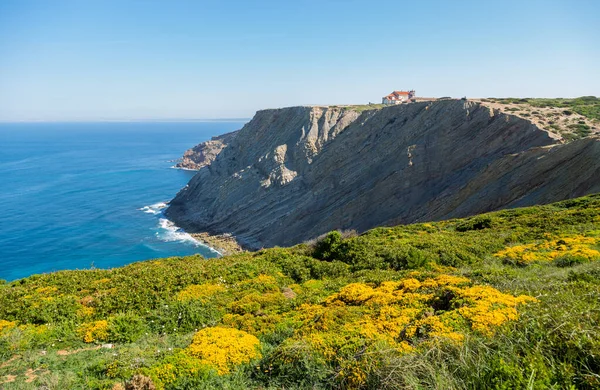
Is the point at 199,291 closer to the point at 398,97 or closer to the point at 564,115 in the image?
the point at 564,115

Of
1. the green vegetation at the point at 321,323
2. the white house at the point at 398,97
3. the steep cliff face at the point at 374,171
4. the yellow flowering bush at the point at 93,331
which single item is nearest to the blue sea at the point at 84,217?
the steep cliff face at the point at 374,171

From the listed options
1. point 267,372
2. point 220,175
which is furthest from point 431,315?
point 220,175

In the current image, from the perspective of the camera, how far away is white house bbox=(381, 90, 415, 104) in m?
114

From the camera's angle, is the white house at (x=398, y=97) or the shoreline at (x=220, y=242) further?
the white house at (x=398, y=97)

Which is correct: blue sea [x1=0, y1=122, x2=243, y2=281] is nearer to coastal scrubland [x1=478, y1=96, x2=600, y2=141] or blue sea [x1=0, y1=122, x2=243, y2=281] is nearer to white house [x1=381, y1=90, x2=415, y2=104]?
coastal scrubland [x1=478, y1=96, x2=600, y2=141]

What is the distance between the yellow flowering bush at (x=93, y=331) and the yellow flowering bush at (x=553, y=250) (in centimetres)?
1607

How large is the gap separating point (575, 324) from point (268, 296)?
965cm

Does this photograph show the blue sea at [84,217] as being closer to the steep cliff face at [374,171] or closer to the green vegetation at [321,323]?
the steep cliff face at [374,171]

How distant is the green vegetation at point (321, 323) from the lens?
18.2 ft

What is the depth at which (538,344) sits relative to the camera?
530cm

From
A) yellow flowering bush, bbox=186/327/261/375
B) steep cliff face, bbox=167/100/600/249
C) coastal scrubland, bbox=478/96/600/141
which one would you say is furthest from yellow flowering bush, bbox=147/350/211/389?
coastal scrubland, bbox=478/96/600/141

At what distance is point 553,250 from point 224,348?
1531cm

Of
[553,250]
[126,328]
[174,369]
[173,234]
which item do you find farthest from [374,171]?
[174,369]

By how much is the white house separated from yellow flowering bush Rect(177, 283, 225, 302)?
108224mm
